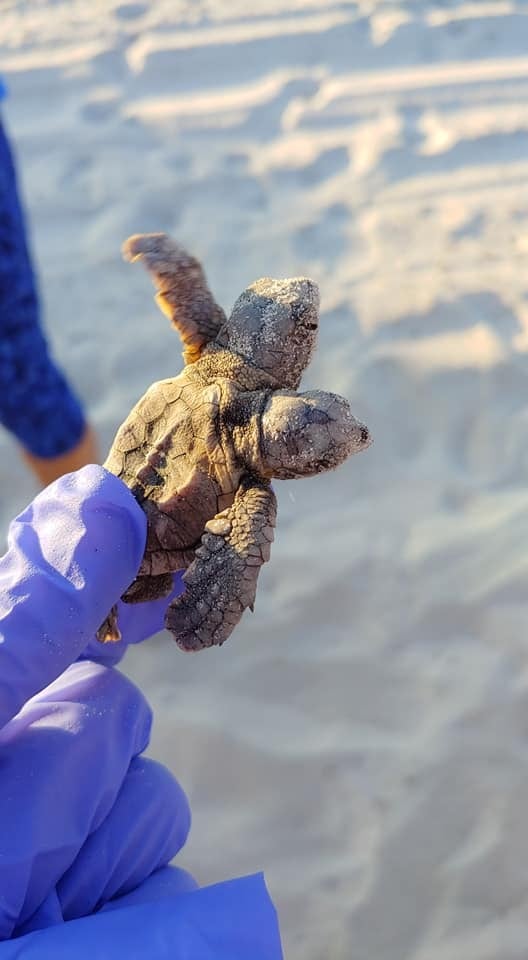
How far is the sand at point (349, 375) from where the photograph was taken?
1378mm

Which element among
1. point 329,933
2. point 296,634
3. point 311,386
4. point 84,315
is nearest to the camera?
point 329,933

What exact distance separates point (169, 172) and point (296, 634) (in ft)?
5.17

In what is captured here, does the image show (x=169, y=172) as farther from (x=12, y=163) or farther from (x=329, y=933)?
(x=329, y=933)

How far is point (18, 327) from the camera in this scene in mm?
1440

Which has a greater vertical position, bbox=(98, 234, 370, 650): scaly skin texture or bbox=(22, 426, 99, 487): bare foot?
bbox=(98, 234, 370, 650): scaly skin texture

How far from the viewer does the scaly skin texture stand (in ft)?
3.12

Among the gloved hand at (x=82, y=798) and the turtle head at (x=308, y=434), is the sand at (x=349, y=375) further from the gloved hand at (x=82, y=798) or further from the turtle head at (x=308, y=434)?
the turtle head at (x=308, y=434)

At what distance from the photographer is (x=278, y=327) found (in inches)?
40.8

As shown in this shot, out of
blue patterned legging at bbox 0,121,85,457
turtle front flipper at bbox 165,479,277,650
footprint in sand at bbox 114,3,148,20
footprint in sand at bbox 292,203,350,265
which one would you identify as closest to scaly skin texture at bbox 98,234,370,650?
turtle front flipper at bbox 165,479,277,650

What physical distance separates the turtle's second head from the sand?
2.29ft

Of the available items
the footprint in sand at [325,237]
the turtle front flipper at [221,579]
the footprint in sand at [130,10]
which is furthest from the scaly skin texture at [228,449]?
the footprint in sand at [130,10]

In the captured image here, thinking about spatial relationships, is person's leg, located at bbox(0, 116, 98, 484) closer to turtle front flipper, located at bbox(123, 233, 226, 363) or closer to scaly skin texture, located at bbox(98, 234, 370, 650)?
turtle front flipper, located at bbox(123, 233, 226, 363)

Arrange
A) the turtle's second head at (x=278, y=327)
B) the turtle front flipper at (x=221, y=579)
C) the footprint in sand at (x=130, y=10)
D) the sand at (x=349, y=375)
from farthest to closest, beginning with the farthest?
the footprint in sand at (x=130, y=10) → the sand at (x=349, y=375) → the turtle's second head at (x=278, y=327) → the turtle front flipper at (x=221, y=579)

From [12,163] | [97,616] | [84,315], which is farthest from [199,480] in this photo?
[84,315]
